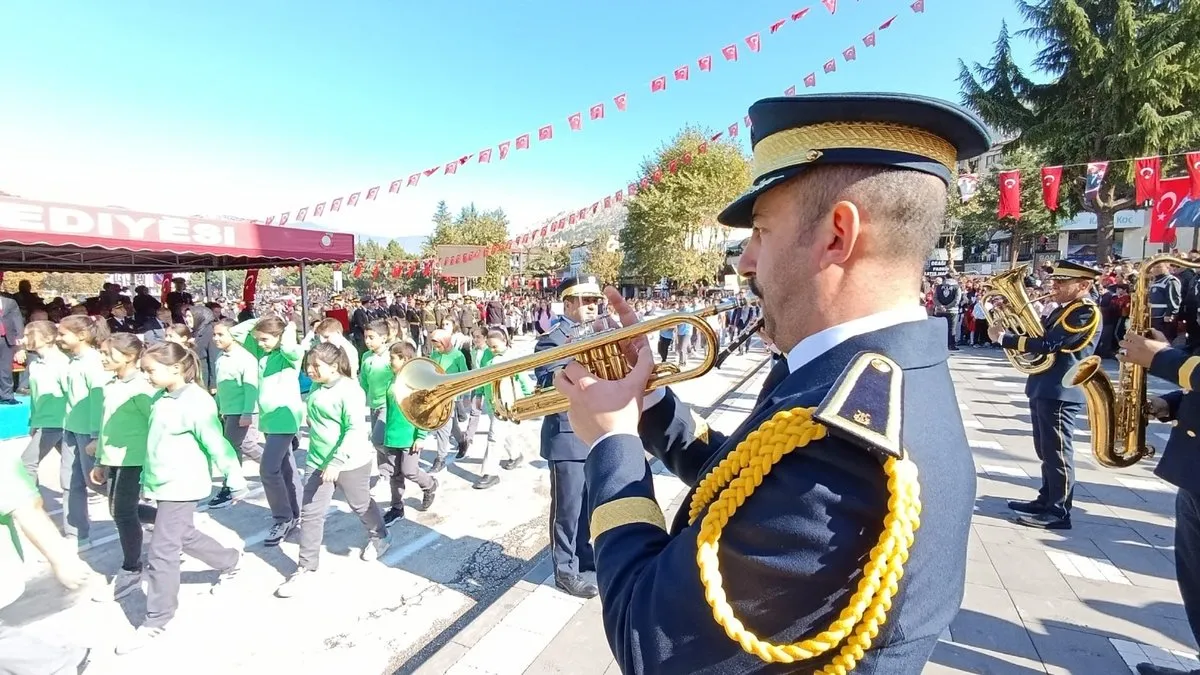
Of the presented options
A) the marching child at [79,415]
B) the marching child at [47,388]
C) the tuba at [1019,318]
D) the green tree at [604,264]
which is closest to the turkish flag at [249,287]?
the marching child at [47,388]

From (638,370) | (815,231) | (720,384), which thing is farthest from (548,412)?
(720,384)

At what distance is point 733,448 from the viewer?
112 cm

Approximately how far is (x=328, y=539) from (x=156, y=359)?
200cm

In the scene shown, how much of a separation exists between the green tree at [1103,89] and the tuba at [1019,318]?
45.8 feet

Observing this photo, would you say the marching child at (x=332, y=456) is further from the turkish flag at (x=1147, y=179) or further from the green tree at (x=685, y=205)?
the green tree at (x=685, y=205)

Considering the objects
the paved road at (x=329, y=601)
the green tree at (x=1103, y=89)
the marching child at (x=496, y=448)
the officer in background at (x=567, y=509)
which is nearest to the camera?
the paved road at (x=329, y=601)

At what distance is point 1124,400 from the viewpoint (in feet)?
11.9

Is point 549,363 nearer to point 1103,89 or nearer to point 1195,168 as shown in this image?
point 1195,168

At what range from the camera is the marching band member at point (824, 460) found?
909 millimetres

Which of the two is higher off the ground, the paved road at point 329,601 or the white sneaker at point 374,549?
the white sneaker at point 374,549

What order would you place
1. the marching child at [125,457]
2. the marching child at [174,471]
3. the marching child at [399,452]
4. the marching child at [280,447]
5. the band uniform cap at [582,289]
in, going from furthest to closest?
the marching child at [399,452] < the marching child at [280,447] < the band uniform cap at [582,289] < the marching child at [125,457] < the marching child at [174,471]

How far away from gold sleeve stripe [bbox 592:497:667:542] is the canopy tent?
399 inches

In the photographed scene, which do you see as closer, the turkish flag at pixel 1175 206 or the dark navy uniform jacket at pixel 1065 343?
the dark navy uniform jacket at pixel 1065 343

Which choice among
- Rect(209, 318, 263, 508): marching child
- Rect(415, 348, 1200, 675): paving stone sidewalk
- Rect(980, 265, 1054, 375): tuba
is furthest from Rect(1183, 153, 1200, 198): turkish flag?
Rect(209, 318, 263, 508): marching child
